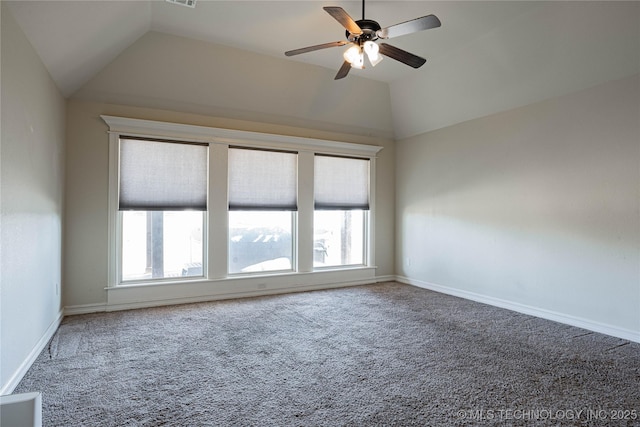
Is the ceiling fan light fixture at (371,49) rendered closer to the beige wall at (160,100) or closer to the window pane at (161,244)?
the beige wall at (160,100)

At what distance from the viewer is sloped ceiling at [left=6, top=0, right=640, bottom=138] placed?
10.2ft

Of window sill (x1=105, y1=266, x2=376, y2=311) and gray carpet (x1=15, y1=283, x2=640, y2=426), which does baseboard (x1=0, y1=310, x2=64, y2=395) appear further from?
window sill (x1=105, y1=266, x2=376, y2=311)

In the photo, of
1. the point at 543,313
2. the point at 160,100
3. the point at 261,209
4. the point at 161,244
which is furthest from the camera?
the point at 261,209

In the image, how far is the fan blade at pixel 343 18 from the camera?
8.32ft

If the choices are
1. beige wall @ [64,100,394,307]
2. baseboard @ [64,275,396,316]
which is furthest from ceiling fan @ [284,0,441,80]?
baseboard @ [64,275,396,316]

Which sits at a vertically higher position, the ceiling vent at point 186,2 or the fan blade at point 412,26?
the ceiling vent at point 186,2

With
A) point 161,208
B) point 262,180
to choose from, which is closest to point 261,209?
point 262,180

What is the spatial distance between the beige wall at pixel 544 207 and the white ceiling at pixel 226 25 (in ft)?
4.53

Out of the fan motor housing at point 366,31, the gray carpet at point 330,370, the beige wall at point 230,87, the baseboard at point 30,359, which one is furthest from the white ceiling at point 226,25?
the gray carpet at point 330,370

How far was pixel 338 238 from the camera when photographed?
616cm

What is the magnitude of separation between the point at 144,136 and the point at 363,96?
3188 millimetres

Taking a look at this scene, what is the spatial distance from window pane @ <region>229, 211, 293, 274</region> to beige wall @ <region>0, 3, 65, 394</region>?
84.8 inches

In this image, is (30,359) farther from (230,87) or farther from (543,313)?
→ (543,313)

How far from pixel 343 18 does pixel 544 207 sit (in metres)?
3.33
